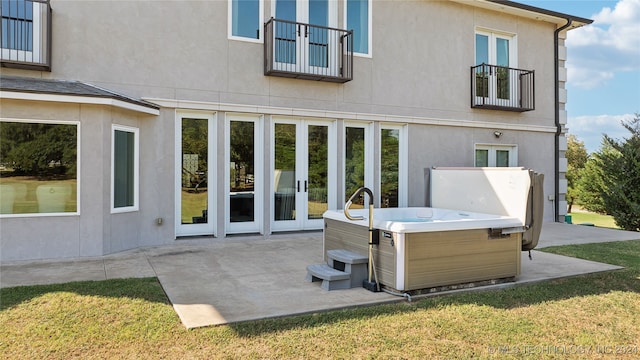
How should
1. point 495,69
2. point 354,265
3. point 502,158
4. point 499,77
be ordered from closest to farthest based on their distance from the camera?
point 354,265 < point 495,69 < point 499,77 < point 502,158

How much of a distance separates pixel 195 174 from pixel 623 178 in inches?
425

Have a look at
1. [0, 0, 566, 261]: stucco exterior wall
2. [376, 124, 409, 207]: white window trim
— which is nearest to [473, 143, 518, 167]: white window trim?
[0, 0, 566, 261]: stucco exterior wall

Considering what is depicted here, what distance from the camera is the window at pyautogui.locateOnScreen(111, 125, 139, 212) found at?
7.25 m

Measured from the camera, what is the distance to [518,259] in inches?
217

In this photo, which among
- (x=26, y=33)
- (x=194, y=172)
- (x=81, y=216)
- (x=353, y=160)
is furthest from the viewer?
(x=353, y=160)

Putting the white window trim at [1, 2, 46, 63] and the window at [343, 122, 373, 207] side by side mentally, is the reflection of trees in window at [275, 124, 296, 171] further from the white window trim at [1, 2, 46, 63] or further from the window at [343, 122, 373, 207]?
the white window trim at [1, 2, 46, 63]

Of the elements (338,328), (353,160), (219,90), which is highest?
(219,90)

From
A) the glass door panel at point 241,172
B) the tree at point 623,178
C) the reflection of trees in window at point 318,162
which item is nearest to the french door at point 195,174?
the glass door panel at point 241,172

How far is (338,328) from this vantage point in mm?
3855

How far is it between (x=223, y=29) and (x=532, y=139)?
857cm

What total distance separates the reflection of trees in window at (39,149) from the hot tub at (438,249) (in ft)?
14.4

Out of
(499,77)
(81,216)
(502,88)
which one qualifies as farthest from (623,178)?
(81,216)

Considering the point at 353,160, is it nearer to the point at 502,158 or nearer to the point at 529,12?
the point at 502,158

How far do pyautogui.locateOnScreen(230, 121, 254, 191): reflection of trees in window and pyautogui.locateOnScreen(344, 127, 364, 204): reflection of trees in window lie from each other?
6.88 feet
